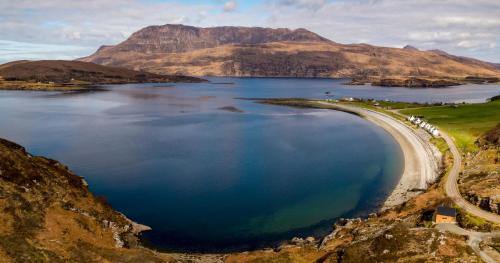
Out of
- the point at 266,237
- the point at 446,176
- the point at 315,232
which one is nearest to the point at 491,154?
the point at 446,176

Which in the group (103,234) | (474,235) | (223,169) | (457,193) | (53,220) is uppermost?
(457,193)

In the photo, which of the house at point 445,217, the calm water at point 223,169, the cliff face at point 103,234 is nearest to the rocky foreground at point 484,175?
the cliff face at point 103,234

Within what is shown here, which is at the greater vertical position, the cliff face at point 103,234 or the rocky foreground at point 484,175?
the rocky foreground at point 484,175

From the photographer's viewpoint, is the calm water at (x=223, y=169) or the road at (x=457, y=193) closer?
the road at (x=457, y=193)

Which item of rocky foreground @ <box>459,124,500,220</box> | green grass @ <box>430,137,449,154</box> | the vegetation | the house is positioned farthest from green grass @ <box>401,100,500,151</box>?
the house

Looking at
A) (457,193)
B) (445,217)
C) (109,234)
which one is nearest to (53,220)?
(109,234)

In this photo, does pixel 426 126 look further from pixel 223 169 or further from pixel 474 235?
pixel 474 235

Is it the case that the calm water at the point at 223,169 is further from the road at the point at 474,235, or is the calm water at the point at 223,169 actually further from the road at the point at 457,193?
the road at the point at 474,235
